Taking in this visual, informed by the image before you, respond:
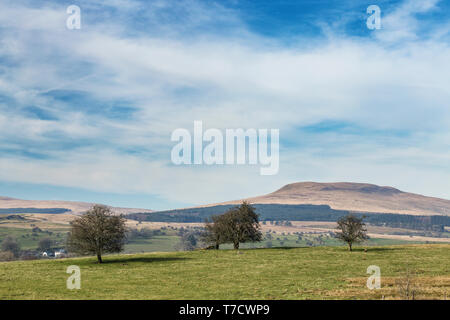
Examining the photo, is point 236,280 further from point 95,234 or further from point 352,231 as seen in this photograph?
point 352,231

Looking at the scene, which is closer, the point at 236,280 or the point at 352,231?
the point at 236,280

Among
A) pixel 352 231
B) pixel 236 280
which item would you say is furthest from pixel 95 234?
pixel 352 231

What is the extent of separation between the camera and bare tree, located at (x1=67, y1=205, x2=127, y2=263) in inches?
2345

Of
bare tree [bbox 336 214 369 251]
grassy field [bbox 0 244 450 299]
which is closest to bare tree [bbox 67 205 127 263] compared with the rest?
grassy field [bbox 0 244 450 299]

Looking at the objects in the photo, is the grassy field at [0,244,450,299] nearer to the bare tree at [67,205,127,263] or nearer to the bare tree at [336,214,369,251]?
the bare tree at [67,205,127,263]

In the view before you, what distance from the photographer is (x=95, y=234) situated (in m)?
59.5

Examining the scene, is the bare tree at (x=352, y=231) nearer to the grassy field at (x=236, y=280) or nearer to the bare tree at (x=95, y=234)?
the grassy field at (x=236, y=280)
